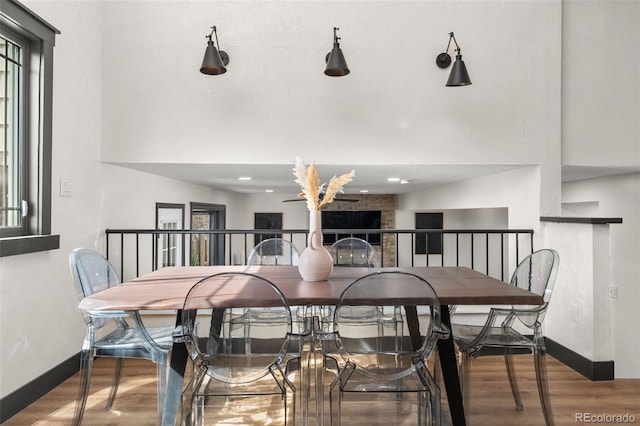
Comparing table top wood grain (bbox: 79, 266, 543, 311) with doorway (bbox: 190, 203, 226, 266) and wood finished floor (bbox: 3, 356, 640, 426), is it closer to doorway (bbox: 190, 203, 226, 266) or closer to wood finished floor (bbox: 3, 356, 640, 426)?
wood finished floor (bbox: 3, 356, 640, 426)

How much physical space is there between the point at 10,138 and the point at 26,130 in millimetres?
104

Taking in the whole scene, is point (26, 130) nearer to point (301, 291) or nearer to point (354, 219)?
point (301, 291)

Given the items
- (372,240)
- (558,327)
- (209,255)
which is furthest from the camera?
(372,240)

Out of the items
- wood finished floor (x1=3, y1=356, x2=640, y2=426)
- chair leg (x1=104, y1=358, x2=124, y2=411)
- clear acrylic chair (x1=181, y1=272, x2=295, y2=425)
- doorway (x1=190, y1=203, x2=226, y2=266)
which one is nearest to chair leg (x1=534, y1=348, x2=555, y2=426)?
wood finished floor (x1=3, y1=356, x2=640, y2=426)

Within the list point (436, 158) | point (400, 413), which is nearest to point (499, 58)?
point (436, 158)

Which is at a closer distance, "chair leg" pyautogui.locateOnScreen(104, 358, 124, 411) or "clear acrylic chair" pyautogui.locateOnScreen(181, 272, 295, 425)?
"clear acrylic chair" pyautogui.locateOnScreen(181, 272, 295, 425)

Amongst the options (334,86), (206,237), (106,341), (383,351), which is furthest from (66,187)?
(206,237)

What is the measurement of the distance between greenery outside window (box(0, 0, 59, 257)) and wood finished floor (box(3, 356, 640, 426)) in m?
0.92

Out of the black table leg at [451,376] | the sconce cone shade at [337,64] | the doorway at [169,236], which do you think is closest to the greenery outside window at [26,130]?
the doorway at [169,236]

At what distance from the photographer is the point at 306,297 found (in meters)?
1.87

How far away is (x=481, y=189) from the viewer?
4875mm

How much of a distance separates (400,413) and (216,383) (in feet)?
3.77

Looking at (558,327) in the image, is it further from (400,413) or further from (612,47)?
(612,47)

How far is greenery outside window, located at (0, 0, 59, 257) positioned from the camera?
2477 mm
